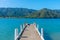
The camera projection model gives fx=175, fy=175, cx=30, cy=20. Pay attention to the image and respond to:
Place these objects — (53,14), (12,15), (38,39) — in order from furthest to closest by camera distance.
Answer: (12,15) → (53,14) → (38,39)

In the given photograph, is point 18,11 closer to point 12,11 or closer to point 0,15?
point 12,11

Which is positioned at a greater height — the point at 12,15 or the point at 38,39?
the point at 38,39

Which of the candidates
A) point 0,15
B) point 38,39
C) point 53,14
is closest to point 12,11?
point 0,15

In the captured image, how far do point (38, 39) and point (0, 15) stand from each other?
160m

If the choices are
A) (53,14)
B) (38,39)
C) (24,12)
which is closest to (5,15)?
(24,12)

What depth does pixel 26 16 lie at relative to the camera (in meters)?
174

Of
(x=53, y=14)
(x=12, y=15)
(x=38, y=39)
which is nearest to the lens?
(x=38, y=39)

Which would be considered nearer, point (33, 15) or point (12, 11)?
point (33, 15)

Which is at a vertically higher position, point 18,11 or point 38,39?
point 38,39

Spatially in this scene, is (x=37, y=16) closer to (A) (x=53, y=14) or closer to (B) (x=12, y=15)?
(A) (x=53, y=14)

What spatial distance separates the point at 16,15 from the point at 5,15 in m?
11.2

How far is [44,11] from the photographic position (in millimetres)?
168625

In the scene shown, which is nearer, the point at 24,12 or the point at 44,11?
the point at 44,11

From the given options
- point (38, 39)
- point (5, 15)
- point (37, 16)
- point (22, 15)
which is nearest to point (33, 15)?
point (37, 16)
